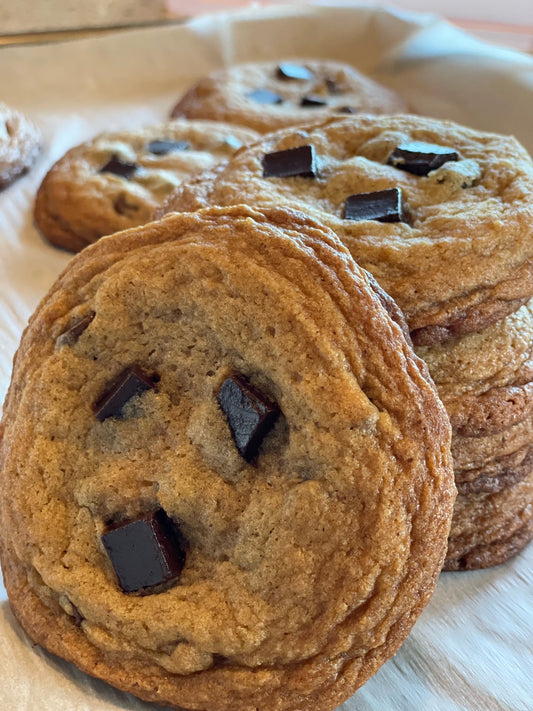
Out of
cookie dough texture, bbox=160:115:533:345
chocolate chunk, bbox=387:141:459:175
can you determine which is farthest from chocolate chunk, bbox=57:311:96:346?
chocolate chunk, bbox=387:141:459:175

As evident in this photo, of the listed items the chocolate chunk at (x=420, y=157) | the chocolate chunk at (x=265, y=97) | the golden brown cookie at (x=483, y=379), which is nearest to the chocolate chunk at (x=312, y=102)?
the chocolate chunk at (x=265, y=97)

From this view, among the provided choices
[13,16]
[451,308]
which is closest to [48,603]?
[451,308]

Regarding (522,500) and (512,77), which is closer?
(522,500)

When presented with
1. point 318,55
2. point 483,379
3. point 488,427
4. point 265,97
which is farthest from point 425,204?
point 318,55

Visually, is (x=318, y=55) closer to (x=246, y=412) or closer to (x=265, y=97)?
(x=265, y=97)

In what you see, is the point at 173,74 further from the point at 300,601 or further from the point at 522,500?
the point at 300,601

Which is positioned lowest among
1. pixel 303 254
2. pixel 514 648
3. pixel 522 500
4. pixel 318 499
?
pixel 514 648
